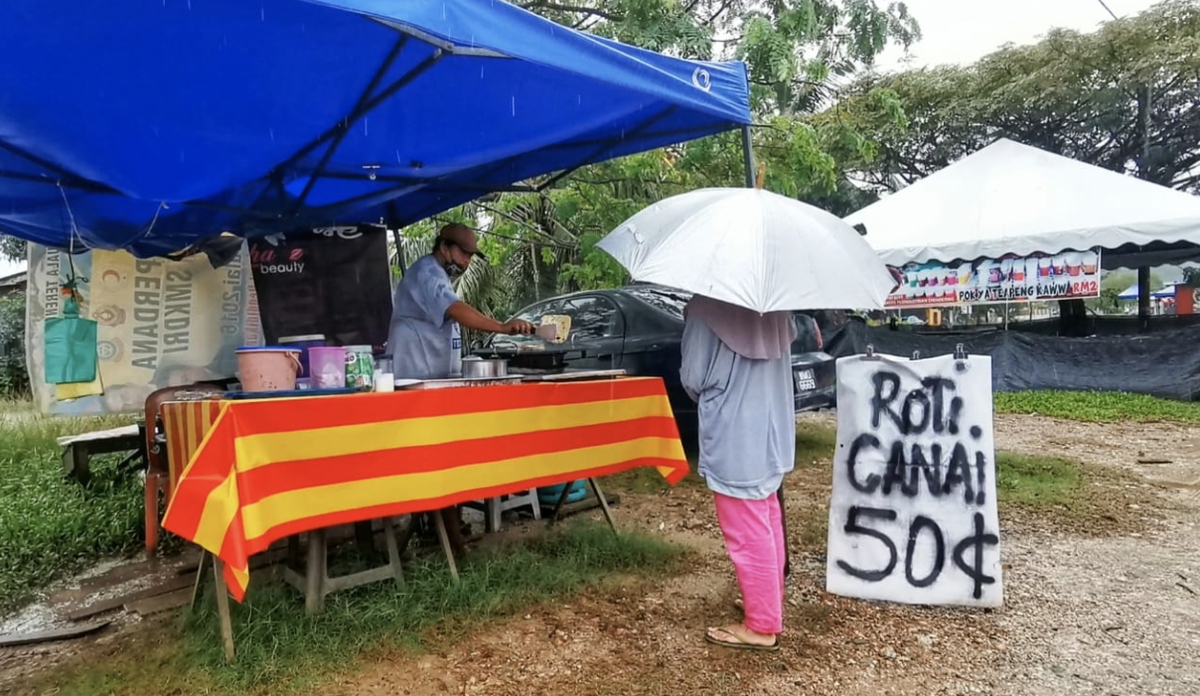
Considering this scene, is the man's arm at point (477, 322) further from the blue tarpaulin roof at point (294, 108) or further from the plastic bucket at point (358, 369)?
the blue tarpaulin roof at point (294, 108)

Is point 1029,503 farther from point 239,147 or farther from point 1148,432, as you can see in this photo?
point 239,147

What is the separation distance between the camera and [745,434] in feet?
9.38

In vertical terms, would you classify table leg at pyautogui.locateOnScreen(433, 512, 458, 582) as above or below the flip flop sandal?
above

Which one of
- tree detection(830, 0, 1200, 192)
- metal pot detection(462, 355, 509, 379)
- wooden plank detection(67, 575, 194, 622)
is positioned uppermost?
tree detection(830, 0, 1200, 192)

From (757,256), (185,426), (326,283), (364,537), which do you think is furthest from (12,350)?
(757,256)

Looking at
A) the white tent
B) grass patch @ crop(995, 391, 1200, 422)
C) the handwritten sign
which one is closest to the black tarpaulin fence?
grass patch @ crop(995, 391, 1200, 422)

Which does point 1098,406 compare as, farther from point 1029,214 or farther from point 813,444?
point 813,444

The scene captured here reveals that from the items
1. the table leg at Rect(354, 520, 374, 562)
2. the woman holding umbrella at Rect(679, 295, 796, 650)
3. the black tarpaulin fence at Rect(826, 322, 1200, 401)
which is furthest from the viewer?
the black tarpaulin fence at Rect(826, 322, 1200, 401)

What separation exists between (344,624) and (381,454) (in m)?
0.75

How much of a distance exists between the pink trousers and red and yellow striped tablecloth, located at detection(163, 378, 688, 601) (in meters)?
0.86

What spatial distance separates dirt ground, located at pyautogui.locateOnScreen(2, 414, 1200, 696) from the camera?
2.66 metres

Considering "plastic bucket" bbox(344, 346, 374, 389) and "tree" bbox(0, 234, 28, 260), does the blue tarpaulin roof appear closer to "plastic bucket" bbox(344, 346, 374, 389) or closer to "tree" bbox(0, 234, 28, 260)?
"plastic bucket" bbox(344, 346, 374, 389)

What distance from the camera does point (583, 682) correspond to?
2.66 meters

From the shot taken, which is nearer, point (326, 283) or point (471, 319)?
point (471, 319)
